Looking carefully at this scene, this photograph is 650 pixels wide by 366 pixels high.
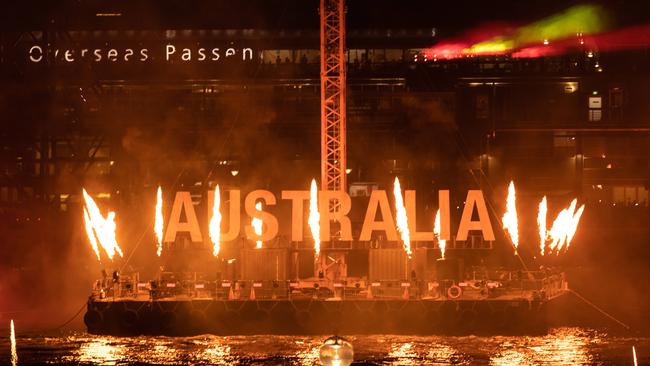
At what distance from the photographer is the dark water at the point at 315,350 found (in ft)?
163

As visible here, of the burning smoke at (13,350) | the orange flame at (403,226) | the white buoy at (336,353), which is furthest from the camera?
the orange flame at (403,226)

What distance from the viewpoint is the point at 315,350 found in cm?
5238

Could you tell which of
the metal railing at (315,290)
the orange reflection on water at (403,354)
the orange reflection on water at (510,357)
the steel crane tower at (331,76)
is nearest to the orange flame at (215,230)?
the metal railing at (315,290)

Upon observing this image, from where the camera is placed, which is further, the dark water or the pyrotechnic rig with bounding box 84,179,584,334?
the pyrotechnic rig with bounding box 84,179,584,334

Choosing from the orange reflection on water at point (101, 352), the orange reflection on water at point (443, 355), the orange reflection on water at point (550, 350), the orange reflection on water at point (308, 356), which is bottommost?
the orange reflection on water at point (550, 350)

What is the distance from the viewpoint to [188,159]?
9350 cm

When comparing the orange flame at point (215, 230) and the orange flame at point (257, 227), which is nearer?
the orange flame at point (257, 227)

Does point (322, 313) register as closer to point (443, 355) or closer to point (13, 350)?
point (443, 355)

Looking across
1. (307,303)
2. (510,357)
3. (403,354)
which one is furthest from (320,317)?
(510,357)

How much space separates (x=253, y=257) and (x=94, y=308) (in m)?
10.3

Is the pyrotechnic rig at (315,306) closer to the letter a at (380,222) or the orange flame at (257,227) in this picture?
the orange flame at (257,227)

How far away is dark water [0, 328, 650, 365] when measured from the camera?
1961 inches

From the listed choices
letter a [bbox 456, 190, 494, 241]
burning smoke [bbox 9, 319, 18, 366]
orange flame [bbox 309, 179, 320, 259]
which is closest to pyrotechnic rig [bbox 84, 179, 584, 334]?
orange flame [bbox 309, 179, 320, 259]

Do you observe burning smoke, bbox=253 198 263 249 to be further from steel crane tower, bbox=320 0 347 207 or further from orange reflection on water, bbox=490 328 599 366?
orange reflection on water, bbox=490 328 599 366
